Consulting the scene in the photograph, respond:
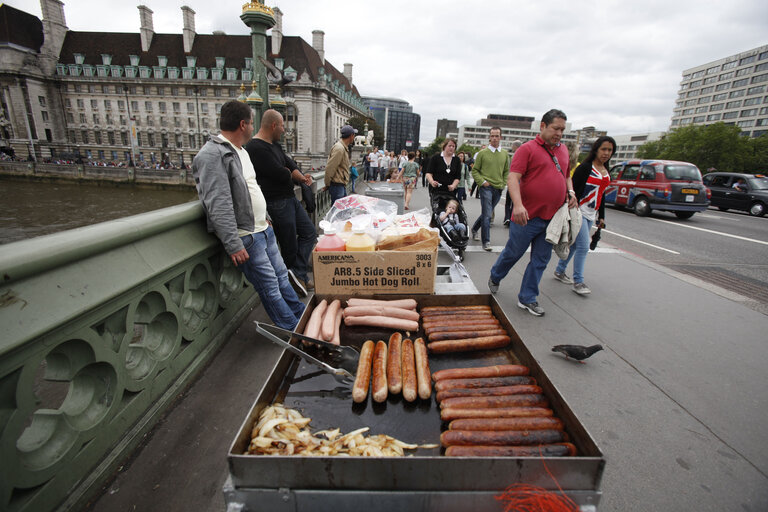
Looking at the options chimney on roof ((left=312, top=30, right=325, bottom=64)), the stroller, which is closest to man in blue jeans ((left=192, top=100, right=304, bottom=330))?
the stroller

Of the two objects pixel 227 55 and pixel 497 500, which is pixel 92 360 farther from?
pixel 227 55

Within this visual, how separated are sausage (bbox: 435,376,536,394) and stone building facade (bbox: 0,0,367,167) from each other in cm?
7330

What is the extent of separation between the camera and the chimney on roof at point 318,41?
77875mm

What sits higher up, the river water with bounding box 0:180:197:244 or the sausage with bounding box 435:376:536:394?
the sausage with bounding box 435:376:536:394

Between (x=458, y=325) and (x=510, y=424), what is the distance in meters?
0.89

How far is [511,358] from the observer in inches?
87.7

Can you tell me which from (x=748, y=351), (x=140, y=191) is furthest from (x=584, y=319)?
(x=140, y=191)

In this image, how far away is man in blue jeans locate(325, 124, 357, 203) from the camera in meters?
6.48

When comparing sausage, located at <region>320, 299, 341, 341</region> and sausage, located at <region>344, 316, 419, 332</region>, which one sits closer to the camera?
sausage, located at <region>320, 299, 341, 341</region>

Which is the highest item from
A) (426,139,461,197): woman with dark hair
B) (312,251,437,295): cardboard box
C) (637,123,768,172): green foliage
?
(637,123,768,172): green foliage

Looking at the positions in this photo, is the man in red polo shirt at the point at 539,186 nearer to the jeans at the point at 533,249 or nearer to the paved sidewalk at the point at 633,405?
the jeans at the point at 533,249

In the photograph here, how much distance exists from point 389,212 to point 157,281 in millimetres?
2620

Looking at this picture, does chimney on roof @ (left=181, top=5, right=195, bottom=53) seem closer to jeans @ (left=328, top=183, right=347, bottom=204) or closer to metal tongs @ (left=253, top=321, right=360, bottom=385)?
jeans @ (left=328, top=183, right=347, bottom=204)

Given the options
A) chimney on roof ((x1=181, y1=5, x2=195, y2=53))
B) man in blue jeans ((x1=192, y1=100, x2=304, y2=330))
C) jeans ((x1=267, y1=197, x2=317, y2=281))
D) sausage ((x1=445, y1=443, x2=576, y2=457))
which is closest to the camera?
sausage ((x1=445, y1=443, x2=576, y2=457))
